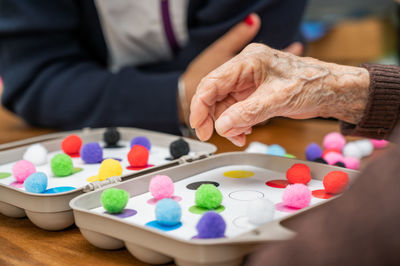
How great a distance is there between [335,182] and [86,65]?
838 mm

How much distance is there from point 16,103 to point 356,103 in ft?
2.88

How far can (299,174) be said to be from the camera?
0.60 m

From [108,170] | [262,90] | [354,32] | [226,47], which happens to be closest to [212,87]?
[262,90]

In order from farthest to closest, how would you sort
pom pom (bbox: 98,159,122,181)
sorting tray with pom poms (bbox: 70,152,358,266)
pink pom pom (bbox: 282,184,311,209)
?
pom pom (bbox: 98,159,122,181)
pink pom pom (bbox: 282,184,311,209)
sorting tray with pom poms (bbox: 70,152,358,266)

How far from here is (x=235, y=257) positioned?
41 cm

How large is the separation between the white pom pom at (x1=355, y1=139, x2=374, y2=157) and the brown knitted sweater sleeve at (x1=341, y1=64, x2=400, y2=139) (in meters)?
0.09

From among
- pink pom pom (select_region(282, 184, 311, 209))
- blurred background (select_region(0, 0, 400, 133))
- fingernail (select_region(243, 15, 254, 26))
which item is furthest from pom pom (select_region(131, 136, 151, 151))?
blurred background (select_region(0, 0, 400, 133))

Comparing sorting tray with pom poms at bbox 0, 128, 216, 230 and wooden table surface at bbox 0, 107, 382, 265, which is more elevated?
sorting tray with pom poms at bbox 0, 128, 216, 230

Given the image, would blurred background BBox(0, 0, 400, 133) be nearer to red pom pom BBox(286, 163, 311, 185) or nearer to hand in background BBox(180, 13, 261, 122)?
hand in background BBox(180, 13, 261, 122)

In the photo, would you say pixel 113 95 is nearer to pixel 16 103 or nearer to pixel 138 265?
pixel 16 103

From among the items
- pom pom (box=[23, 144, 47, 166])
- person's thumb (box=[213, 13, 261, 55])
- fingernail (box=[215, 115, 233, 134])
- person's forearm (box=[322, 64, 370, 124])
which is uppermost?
person's thumb (box=[213, 13, 261, 55])

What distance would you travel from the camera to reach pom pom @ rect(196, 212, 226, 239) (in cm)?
43

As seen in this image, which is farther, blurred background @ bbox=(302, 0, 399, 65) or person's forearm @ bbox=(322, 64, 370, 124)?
blurred background @ bbox=(302, 0, 399, 65)

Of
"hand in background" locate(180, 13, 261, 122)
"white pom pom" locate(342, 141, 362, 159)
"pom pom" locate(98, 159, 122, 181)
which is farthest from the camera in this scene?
"hand in background" locate(180, 13, 261, 122)
